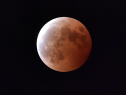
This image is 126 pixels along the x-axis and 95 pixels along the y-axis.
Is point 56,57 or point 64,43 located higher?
point 64,43

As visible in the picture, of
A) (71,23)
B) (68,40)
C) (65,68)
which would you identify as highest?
(71,23)

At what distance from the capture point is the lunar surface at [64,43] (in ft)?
17.3

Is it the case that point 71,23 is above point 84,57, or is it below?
above

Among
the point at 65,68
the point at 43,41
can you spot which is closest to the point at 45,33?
the point at 43,41

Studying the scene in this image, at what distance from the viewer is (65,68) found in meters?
5.75

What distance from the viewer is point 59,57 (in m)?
5.41

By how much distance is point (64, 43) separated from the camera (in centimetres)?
527

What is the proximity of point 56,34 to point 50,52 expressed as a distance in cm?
51

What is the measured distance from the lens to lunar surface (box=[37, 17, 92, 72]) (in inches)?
208

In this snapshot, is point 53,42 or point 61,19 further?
point 61,19

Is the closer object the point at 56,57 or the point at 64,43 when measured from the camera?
the point at 64,43

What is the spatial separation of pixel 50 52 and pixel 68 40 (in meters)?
0.60

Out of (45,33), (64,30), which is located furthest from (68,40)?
(45,33)

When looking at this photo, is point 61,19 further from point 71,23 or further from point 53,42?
point 53,42
